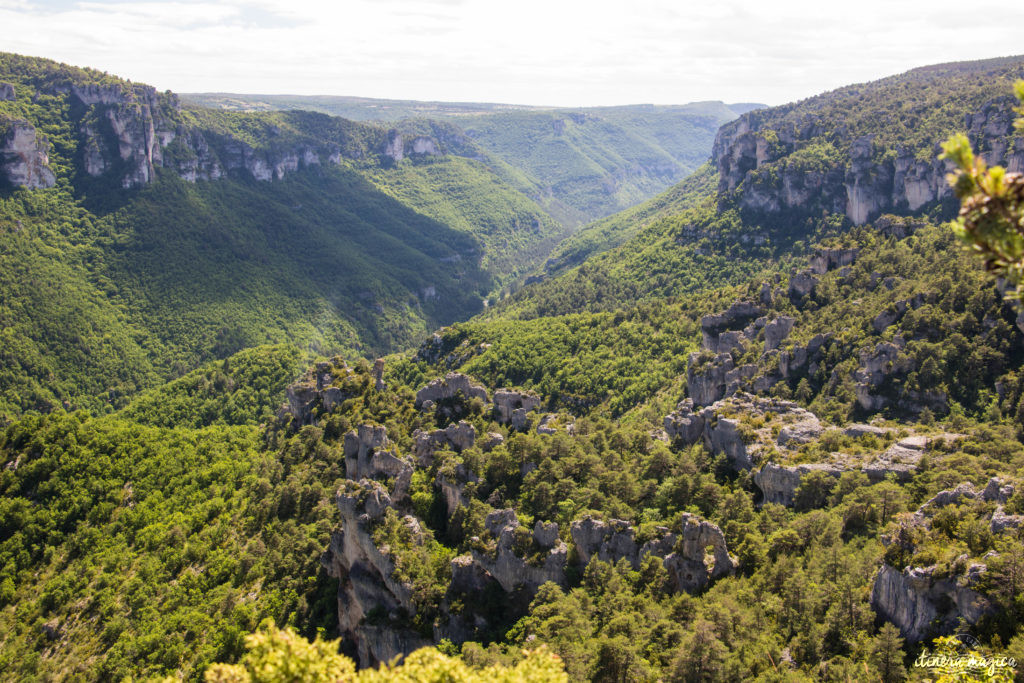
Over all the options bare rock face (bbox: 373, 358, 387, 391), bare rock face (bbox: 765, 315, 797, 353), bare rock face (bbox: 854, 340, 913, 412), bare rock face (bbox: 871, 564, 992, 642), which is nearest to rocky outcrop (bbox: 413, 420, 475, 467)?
bare rock face (bbox: 373, 358, 387, 391)

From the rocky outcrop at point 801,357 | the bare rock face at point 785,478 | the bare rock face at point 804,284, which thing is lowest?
the bare rock face at point 785,478

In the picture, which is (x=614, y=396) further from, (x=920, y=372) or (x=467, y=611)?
(x=467, y=611)

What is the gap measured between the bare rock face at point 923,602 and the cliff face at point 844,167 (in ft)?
313

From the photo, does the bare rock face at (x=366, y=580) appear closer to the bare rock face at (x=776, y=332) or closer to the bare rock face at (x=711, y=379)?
the bare rock face at (x=711, y=379)

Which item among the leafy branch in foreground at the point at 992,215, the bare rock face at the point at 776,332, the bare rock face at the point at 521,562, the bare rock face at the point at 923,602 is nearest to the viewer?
the leafy branch in foreground at the point at 992,215

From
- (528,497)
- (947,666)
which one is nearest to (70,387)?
(528,497)

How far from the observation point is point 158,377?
479 feet

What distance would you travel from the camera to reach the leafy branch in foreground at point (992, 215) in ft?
34.8

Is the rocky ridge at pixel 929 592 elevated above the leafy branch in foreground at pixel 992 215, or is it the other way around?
the leafy branch in foreground at pixel 992 215

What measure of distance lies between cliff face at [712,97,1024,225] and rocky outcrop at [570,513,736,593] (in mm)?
93530

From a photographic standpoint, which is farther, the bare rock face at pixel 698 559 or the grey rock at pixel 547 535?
the grey rock at pixel 547 535

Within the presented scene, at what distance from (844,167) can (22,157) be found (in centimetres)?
19748

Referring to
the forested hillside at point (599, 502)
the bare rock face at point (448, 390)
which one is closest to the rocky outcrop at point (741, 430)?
the forested hillside at point (599, 502)

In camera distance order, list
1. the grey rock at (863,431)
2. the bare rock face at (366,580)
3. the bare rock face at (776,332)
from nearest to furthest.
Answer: the bare rock face at (366,580) → the grey rock at (863,431) → the bare rock face at (776,332)
